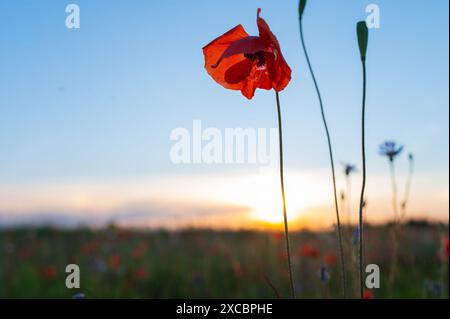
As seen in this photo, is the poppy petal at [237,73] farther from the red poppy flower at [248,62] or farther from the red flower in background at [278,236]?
the red flower in background at [278,236]

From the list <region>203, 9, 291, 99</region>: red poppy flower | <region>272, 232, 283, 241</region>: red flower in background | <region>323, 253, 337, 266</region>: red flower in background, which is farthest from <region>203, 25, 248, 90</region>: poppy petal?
<region>272, 232, 283, 241</region>: red flower in background

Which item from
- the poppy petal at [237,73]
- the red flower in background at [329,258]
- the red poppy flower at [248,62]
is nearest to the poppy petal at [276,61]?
the red poppy flower at [248,62]

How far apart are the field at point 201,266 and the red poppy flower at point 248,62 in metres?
1.54

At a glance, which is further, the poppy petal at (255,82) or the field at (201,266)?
the field at (201,266)

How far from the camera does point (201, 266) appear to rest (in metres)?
5.14

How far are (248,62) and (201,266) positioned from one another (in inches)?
135

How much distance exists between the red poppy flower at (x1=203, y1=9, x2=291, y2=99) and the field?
1.54 meters

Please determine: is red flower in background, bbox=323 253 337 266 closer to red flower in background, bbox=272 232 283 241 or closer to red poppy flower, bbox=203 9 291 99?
red flower in background, bbox=272 232 283 241

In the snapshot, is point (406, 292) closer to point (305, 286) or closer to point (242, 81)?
point (305, 286)

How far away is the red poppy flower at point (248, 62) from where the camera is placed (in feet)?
5.84

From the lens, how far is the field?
4098 millimetres

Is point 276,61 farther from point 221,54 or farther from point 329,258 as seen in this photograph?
point 329,258

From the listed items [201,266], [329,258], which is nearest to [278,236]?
[201,266]

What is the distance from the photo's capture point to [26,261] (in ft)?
19.4
